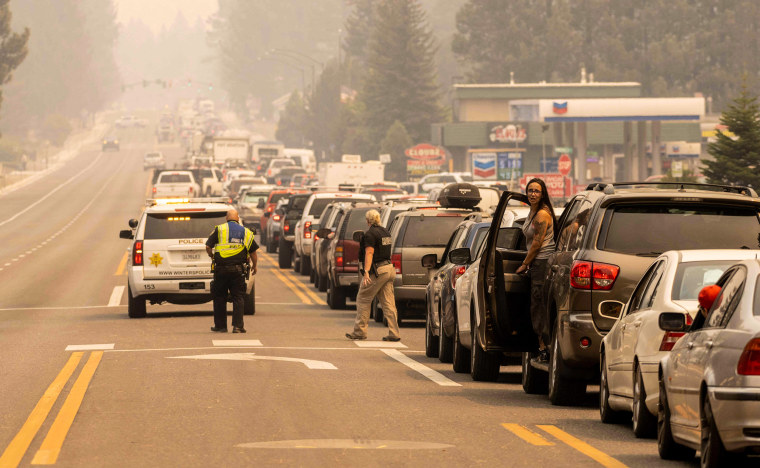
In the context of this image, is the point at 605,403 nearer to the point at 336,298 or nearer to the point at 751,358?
the point at 751,358

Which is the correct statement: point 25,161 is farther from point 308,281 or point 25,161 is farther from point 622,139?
point 308,281

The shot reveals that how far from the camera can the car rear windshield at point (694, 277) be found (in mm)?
11086

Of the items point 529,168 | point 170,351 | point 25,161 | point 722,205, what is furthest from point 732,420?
point 25,161

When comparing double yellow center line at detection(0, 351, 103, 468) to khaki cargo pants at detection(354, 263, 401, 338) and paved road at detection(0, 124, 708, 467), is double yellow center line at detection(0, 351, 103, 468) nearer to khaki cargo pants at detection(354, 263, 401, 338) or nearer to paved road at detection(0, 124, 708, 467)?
paved road at detection(0, 124, 708, 467)

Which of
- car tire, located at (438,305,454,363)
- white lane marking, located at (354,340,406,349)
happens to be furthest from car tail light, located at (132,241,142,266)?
car tire, located at (438,305,454,363)

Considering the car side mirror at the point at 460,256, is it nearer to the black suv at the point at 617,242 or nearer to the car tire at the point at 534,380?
the car tire at the point at 534,380

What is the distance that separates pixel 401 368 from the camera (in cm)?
1719

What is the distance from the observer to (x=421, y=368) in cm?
1727

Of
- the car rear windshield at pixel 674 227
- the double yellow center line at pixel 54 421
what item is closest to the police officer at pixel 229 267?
the double yellow center line at pixel 54 421

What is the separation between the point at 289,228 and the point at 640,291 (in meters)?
28.1

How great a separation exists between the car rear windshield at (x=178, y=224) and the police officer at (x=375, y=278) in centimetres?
462

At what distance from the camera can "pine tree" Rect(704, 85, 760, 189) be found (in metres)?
50.7

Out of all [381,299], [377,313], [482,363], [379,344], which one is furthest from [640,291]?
[377,313]

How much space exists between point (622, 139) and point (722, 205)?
92694 millimetres
